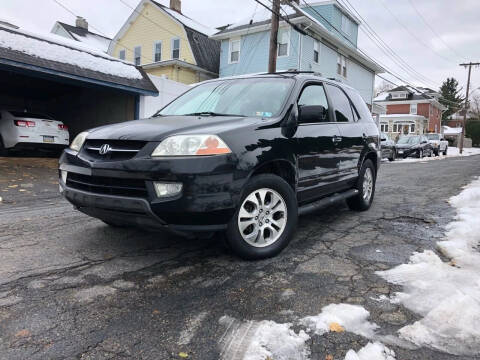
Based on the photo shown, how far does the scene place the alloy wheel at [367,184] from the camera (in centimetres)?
575

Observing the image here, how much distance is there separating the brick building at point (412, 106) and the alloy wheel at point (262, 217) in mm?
49782

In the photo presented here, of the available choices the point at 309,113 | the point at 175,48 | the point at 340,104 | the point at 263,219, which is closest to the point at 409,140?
the point at 175,48

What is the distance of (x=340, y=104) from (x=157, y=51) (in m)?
24.2

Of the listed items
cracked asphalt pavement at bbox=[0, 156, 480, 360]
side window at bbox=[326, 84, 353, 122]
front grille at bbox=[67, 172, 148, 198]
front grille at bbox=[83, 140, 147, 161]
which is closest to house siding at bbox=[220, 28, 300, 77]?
side window at bbox=[326, 84, 353, 122]

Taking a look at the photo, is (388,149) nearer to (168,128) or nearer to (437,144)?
(437,144)

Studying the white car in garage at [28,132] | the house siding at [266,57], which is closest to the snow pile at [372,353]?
the white car in garage at [28,132]

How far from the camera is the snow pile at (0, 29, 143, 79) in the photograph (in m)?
9.57

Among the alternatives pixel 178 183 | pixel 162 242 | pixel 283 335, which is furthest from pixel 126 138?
pixel 283 335

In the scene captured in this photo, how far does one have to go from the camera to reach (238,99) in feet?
13.2

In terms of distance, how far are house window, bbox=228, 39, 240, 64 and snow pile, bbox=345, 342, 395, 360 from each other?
77.3 ft

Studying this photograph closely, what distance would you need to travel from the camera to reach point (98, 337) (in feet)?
7.15

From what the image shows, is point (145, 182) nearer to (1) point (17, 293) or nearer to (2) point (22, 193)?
(1) point (17, 293)

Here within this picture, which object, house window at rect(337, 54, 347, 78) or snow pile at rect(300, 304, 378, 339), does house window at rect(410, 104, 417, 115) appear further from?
snow pile at rect(300, 304, 378, 339)

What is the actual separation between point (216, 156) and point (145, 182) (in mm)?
586
